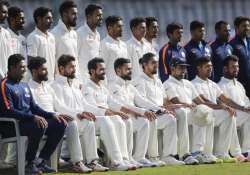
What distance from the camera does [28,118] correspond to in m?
13.9

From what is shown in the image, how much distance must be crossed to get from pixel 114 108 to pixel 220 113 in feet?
5.71

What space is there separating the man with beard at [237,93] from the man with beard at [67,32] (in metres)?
2.40

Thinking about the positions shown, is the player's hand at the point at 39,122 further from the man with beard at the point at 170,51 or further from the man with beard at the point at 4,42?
the man with beard at the point at 170,51

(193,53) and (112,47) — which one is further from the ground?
(112,47)

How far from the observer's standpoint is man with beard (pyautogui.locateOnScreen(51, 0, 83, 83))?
1554cm

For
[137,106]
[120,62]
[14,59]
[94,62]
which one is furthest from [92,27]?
[14,59]

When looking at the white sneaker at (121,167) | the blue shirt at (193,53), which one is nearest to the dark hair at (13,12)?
the white sneaker at (121,167)

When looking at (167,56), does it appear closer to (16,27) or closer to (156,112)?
(156,112)

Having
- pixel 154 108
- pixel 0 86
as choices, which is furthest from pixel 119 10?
pixel 0 86

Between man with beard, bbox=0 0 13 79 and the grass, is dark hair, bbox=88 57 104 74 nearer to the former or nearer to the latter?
man with beard, bbox=0 0 13 79

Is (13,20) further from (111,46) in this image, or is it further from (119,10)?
(119,10)

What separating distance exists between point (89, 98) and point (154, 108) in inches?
37.9

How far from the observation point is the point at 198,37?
17.1 metres

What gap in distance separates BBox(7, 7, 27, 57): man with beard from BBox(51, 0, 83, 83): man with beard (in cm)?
61
